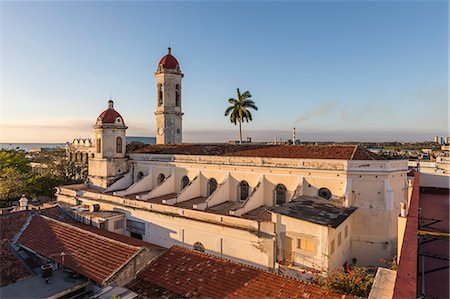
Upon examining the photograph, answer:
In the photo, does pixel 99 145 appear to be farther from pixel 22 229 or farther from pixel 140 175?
pixel 22 229

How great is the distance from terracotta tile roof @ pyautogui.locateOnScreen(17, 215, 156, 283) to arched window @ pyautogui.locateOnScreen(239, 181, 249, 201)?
33.4 ft

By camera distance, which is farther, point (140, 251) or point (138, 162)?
point (138, 162)

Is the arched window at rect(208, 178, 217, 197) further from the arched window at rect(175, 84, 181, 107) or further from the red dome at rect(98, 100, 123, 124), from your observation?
the arched window at rect(175, 84, 181, 107)

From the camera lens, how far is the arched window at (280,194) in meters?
21.6

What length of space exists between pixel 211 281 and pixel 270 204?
10.5 m

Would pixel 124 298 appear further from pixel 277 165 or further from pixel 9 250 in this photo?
pixel 277 165

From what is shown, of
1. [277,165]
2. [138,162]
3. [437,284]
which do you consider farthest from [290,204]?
[138,162]

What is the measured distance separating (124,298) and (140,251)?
10.6 ft

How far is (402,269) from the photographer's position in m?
4.02

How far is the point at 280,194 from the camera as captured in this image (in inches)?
858

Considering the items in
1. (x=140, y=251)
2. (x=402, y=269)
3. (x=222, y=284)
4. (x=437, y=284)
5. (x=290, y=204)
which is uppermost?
(x=402, y=269)

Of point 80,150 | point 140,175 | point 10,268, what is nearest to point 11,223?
point 10,268

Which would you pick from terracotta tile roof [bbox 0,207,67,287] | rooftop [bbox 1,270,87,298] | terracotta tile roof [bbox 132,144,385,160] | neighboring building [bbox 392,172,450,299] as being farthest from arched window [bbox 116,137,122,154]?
neighboring building [bbox 392,172,450,299]

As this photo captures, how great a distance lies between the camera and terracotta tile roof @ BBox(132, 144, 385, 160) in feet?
67.1
